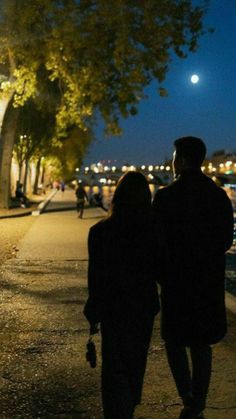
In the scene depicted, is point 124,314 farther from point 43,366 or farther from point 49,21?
point 49,21

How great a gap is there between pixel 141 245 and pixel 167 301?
505mm

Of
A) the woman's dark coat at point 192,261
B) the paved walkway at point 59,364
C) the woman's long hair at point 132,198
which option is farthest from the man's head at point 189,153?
the paved walkway at point 59,364

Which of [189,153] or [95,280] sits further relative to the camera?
[189,153]

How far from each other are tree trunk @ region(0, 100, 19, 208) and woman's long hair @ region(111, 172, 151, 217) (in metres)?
25.3

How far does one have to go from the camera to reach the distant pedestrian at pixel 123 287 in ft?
11.8

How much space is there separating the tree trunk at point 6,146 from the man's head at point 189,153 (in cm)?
2492

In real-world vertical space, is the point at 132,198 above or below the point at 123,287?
above

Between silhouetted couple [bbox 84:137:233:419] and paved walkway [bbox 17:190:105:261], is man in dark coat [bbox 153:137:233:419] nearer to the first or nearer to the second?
silhouetted couple [bbox 84:137:233:419]

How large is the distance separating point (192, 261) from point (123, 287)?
508 millimetres

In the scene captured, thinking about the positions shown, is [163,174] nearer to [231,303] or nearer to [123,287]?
[231,303]

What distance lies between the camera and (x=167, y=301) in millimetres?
3928

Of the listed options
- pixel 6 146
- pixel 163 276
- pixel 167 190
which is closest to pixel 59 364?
pixel 163 276

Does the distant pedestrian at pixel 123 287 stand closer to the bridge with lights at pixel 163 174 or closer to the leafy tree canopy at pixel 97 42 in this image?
the bridge with lights at pixel 163 174

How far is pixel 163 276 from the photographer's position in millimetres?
3842
